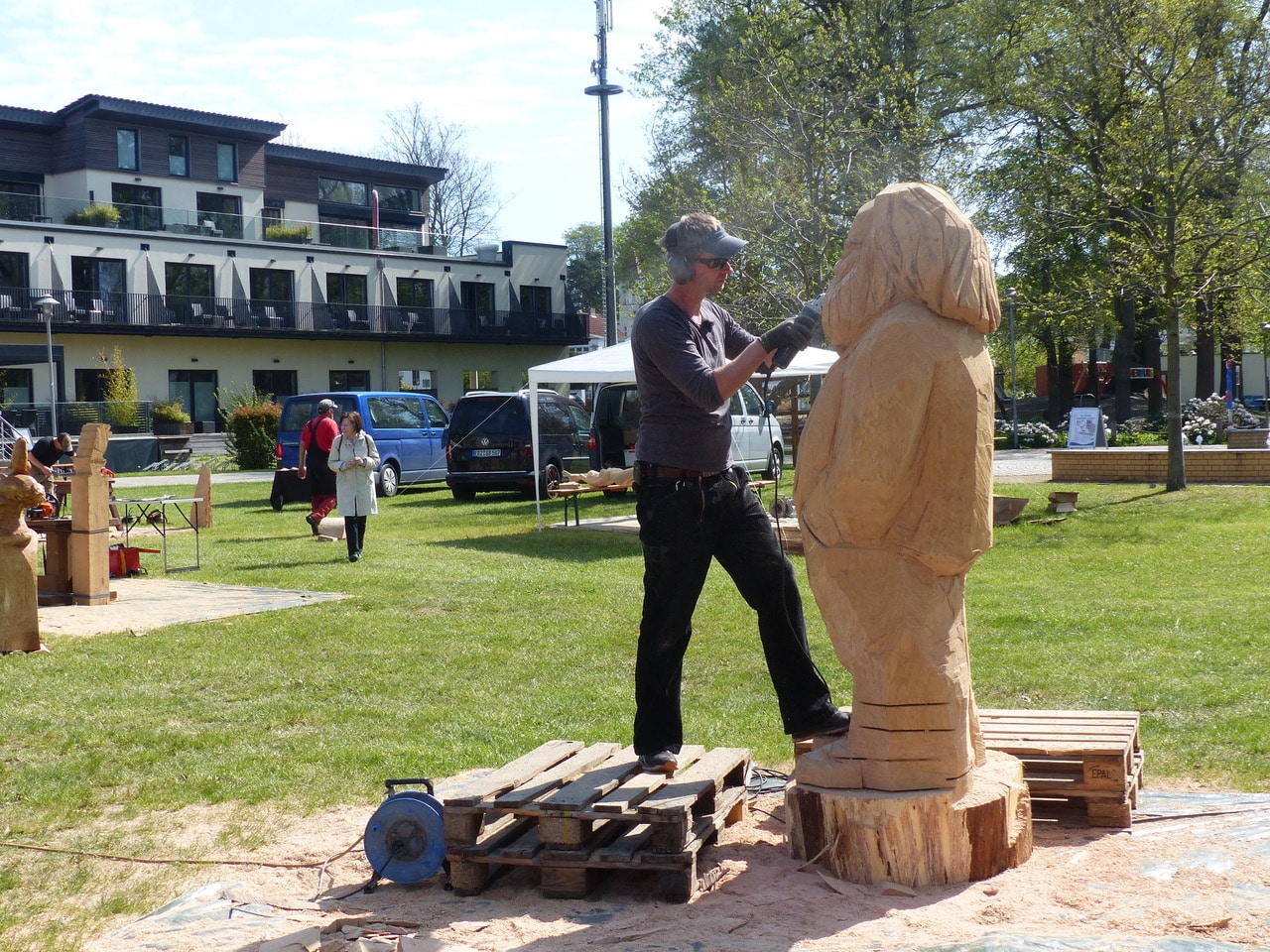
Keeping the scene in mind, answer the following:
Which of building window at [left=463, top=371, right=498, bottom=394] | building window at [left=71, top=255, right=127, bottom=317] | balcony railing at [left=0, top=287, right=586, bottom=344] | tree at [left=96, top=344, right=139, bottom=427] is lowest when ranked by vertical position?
tree at [left=96, top=344, right=139, bottom=427]

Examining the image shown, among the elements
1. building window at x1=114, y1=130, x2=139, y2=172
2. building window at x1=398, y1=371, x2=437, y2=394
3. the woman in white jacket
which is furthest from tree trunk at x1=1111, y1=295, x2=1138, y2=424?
building window at x1=114, y1=130, x2=139, y2=172

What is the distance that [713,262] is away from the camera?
164 inches

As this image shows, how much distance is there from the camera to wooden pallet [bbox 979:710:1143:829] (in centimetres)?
409

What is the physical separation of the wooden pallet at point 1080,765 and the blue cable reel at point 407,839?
1.91 m

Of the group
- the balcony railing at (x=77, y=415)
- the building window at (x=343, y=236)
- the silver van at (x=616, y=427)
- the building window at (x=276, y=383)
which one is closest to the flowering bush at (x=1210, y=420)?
the silver van at (x=616, y=427)

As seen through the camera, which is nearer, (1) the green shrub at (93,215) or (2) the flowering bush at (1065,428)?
(2) the flowering bush at (1065,428)

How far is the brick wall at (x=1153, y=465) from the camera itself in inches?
688

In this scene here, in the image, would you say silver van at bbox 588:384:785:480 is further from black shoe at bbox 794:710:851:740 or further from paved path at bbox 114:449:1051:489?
black shoe at bbox 794:710:851:740

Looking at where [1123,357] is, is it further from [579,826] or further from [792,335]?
[579,826]

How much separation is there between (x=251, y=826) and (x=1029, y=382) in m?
56.8

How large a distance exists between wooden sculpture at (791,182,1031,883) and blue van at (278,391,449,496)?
17.6 metres

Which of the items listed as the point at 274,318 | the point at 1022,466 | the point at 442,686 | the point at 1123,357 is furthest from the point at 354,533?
the point at 274,318

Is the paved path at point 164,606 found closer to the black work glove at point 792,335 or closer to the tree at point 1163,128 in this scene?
the black work glove at point 792,335

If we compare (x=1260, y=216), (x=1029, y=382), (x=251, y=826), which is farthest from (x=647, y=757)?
(x=1029, y=382)
